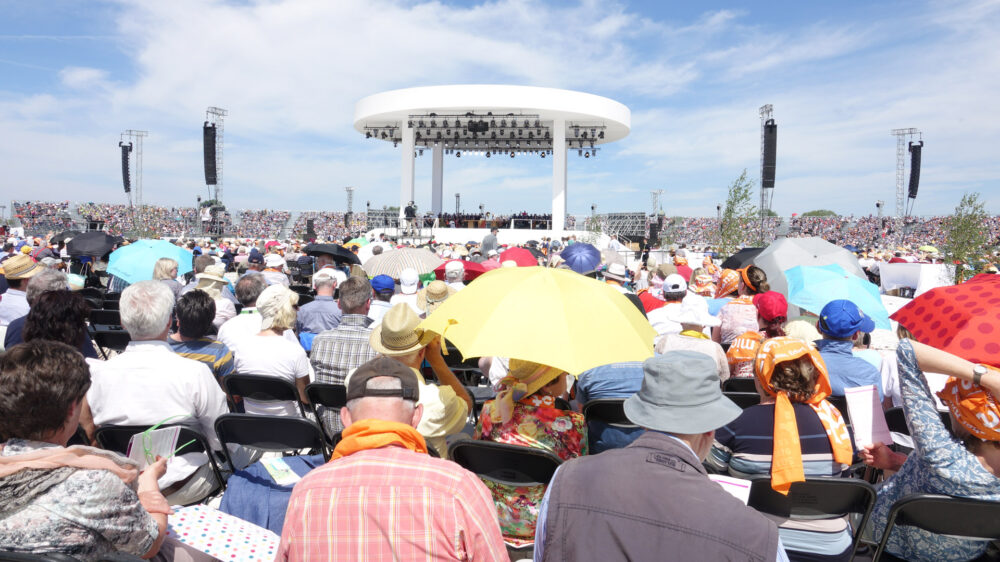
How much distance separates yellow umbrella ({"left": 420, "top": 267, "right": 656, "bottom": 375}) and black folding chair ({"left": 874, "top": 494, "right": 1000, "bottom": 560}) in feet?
3.74

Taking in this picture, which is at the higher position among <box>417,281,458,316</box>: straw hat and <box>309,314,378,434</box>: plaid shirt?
<box>417,281,458,316</box>: straw hat

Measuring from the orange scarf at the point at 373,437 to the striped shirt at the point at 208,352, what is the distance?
2605 millimetres

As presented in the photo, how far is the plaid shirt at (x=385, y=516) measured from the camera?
1.58 metres

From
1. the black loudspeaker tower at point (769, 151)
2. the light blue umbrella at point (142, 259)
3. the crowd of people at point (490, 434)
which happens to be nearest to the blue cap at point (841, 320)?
the crowd of people at point (490, 434)

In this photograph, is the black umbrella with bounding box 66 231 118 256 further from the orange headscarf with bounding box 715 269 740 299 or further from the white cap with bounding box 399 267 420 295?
the orange headscarf with bounding box 715 269 740 299

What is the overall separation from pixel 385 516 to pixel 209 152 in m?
34.1

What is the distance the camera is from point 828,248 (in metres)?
8.22

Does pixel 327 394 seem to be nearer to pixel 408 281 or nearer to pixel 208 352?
pixel 208 352

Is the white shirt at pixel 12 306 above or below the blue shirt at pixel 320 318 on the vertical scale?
above

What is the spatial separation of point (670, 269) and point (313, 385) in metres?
6.50

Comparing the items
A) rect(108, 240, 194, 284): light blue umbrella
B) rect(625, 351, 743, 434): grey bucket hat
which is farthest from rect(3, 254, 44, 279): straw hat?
rect(625, 351, 743, 434): grey bucket hat

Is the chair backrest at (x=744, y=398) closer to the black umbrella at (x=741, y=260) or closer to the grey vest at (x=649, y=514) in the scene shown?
the grey vest at (x=649, y=514)

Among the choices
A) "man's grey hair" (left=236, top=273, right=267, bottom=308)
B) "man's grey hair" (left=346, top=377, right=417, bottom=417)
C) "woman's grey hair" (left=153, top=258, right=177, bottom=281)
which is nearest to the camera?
"man's grey hair" (left=346, top=377, right=417, bottom=417)

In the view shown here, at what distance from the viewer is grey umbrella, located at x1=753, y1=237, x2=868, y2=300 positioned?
25.6ft
